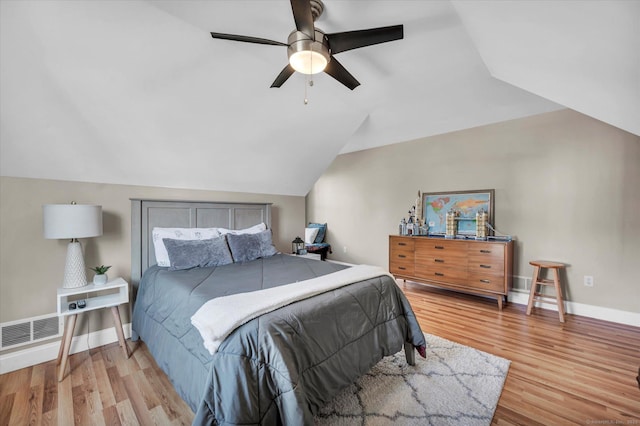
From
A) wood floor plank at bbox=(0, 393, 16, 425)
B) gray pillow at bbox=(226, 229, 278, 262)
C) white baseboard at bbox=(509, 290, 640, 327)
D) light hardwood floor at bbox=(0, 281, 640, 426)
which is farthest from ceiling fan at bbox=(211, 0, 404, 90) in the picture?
white baseboard at bbox=(509, 290, 640, 327)

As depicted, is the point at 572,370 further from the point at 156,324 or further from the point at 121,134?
the point at 121,134

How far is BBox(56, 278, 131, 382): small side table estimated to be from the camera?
6.68ft

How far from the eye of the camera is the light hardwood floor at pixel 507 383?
161cm

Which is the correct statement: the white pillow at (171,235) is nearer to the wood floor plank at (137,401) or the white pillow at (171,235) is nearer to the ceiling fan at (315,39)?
the wood floor plank at (137,401)

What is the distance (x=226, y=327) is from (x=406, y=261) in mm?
3314

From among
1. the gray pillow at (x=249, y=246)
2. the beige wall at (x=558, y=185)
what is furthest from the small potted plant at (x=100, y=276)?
the beige wall at (x=558, y=185)

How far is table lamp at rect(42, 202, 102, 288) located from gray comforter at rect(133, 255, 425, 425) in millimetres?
490

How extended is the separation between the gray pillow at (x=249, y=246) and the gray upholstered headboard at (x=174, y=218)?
1.66 ft

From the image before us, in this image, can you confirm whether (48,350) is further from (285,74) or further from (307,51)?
(307,51)

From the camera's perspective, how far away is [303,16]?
1.51 meters

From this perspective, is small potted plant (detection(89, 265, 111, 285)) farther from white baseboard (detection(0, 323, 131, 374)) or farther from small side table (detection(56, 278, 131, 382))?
white baseboard (detection(0, 323, 131, 374))

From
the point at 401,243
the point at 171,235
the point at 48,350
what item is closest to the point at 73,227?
the point at 171,235

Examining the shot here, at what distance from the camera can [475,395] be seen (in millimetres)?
1772

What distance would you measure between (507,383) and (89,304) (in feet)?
10.9
